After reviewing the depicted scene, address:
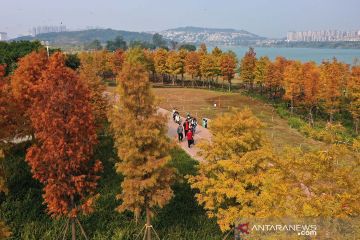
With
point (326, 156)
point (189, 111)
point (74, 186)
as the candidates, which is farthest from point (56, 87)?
point (189, 111)

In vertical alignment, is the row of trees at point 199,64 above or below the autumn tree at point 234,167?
above

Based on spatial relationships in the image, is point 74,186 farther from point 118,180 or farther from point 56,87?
point 118,180

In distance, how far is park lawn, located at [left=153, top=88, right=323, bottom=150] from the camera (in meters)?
38.8

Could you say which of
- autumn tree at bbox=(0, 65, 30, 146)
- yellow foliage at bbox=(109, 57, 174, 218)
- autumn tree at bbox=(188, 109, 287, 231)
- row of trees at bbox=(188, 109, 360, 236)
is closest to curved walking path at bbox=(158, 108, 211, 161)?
autumn tree at bbox=(188, 109, 287, 231)

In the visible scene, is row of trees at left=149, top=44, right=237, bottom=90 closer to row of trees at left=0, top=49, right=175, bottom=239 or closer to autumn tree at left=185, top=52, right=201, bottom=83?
autumn tree at left=185, top=52, right=201, bottom=83

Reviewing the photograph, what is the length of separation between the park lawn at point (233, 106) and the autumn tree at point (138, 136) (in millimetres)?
18680

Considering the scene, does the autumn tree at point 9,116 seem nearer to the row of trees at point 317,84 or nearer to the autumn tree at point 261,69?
the row of trees at point 317,84

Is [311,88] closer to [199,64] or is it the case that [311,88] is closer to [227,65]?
[227,65]

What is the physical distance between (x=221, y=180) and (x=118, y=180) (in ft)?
32.2

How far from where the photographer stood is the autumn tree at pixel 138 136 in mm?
17875

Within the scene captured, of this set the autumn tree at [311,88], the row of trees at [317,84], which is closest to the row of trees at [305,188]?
the row of trees at [317,84]

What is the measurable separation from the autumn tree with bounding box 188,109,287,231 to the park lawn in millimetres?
16630

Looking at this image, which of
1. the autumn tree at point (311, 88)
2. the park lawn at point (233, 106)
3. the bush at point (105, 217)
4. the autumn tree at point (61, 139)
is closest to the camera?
the autumn tree at point (61, 139)

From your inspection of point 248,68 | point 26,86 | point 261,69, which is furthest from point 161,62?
point 26,86
